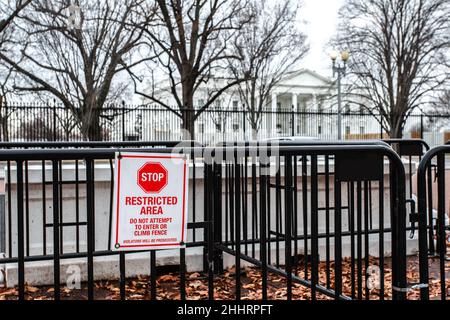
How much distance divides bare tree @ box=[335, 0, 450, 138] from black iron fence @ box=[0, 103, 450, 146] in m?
2.72

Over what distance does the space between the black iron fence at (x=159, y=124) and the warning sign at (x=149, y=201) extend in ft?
36.3

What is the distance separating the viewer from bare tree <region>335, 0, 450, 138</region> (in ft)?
105

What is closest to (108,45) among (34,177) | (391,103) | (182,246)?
(34,177)

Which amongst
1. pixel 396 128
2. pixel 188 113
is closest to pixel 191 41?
pixel 188 113

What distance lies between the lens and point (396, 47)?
32625 millimetres

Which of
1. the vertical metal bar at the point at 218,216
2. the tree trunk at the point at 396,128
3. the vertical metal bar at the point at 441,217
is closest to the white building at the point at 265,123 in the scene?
the tree trunk at the point at 396,128

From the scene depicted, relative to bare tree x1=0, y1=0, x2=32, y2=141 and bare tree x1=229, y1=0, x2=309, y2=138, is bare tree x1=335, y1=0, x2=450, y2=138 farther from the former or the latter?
bare tree x1=0, y1=0, x2=32, y2=141

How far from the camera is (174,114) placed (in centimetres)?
2217

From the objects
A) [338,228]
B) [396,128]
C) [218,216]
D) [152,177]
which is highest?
[396,128]

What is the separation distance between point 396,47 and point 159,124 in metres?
19.5

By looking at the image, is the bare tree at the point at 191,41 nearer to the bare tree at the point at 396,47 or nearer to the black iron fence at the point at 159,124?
the black iron fence at the point at 159,124

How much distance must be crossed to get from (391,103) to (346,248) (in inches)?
1150

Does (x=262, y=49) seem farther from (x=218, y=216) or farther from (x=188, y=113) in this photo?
(x=218, y=216)
